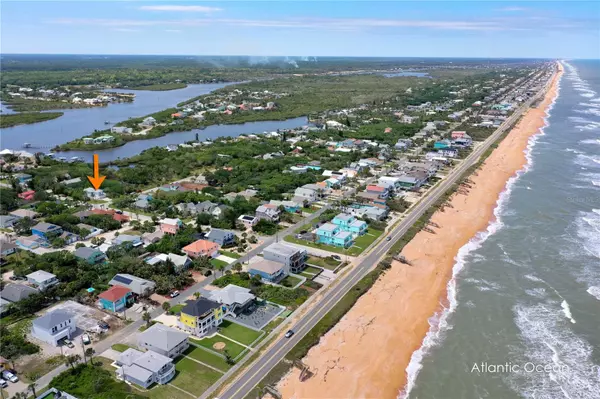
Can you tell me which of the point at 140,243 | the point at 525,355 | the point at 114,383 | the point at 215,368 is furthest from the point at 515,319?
the point at 140,243

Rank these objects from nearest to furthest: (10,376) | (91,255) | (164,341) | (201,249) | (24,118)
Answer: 1. (10,376)
2. (164,341)
3. (91,255)
4. (201,249)
5. (24,118)

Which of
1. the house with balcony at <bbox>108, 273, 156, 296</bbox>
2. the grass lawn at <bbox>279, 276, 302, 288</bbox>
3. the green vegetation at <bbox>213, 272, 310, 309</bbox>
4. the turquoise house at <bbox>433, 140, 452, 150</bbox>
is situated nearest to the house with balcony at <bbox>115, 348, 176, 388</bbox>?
the house with balcony at <bbox>108, 273, 156, 296</bbox>

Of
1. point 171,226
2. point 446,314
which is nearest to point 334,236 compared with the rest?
point 446,314

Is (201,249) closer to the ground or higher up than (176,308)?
higher up

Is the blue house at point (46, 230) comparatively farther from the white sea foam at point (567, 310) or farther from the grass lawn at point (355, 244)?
the white sea foam at point (567, 310)

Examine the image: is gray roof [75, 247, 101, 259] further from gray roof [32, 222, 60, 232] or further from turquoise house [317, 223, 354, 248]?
turquoise house [317, 223, 354, 248]

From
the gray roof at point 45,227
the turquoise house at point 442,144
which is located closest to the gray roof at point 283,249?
the gray roof at point 45,227

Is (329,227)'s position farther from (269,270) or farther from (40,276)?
(40,276)
